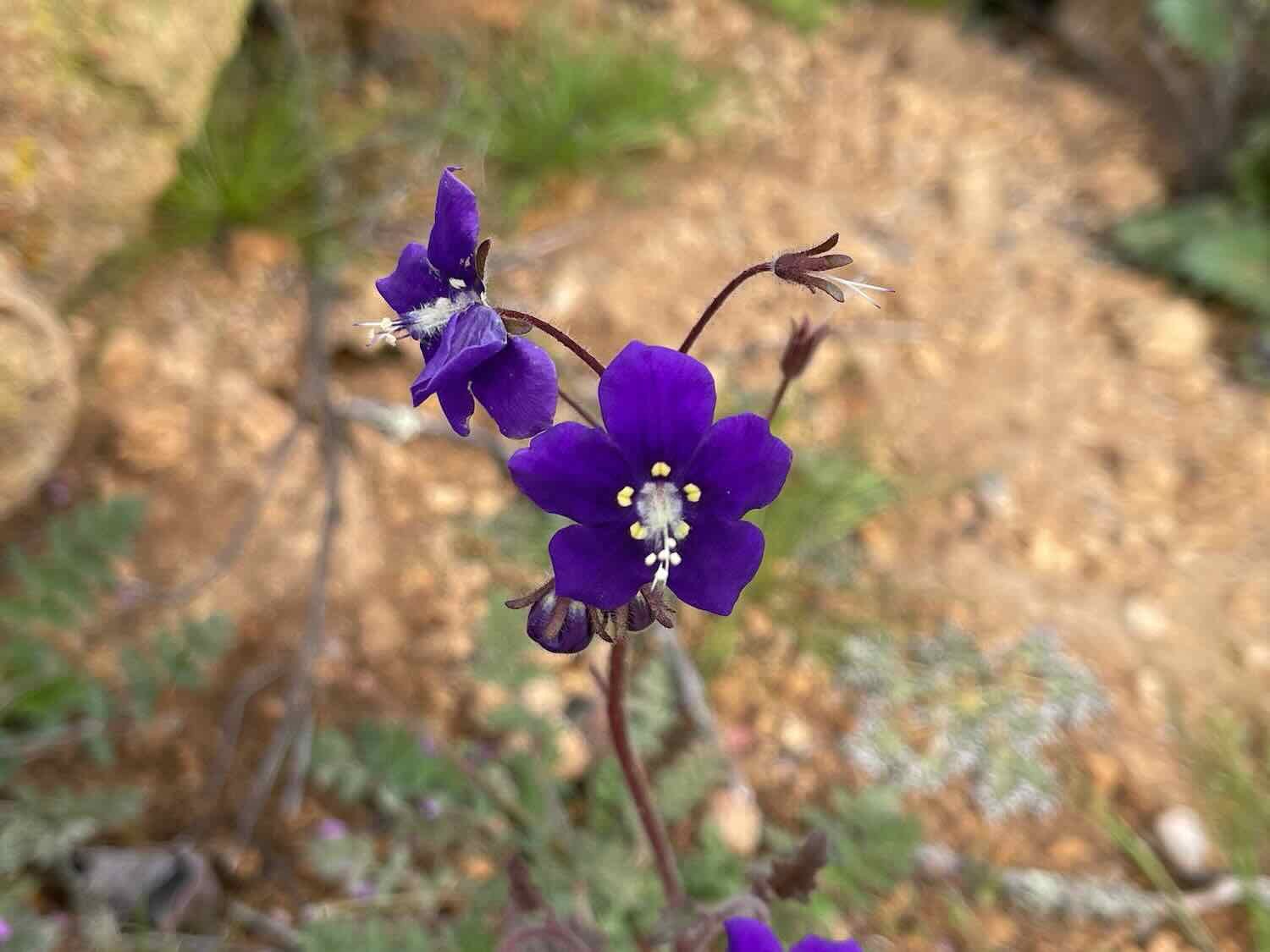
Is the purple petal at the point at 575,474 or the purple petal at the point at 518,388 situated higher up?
the purple petal at the point at 518,388

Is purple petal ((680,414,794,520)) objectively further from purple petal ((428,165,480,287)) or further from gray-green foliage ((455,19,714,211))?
gray-green foliage ((455,19,714,211))

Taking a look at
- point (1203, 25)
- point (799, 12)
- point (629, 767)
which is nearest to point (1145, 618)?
point (629, 767)

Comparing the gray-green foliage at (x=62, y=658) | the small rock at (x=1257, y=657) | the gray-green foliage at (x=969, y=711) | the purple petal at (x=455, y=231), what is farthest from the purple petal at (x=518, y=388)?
the small rock at (x=1257, y=657)

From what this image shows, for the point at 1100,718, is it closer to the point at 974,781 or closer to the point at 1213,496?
the point at 974,781

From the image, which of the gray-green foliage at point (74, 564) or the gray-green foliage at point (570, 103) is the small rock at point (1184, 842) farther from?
the gray-green foliage at point (570, 103)

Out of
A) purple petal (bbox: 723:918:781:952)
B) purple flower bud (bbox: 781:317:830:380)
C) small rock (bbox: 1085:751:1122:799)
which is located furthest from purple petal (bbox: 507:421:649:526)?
small rock (bbox: 1085:751:1122:799)

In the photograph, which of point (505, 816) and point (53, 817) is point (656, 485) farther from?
point (53, 817)

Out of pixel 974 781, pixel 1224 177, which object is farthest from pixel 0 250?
pixel 1224 177
